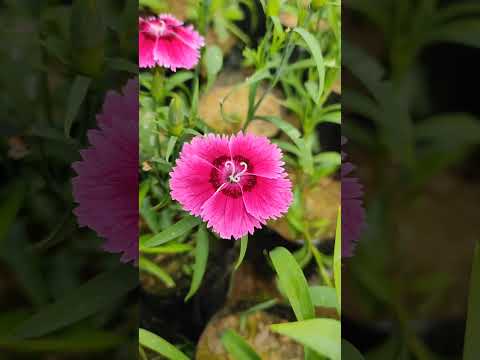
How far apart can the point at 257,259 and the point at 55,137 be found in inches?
11.3

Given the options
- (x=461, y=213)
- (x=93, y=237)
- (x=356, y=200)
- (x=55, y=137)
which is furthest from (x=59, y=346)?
(x=461, y=213)

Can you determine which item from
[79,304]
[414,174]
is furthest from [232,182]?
[414,174]

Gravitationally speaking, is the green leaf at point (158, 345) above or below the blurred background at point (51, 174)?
below

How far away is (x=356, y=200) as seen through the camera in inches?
26.5

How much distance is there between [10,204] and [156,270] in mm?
268

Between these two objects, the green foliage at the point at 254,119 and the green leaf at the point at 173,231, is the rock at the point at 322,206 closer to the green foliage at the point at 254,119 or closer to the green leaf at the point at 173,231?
the green foliage at the point at 254,119

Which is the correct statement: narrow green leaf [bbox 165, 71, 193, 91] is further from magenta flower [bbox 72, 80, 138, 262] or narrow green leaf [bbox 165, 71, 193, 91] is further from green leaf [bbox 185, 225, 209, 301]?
green leaf [bbox 185, 225, 209, 301]

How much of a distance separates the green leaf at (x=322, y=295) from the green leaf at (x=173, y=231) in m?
0.15

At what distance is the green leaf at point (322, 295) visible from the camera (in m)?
0.63

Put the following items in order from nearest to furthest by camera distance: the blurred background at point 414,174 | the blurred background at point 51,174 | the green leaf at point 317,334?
the green leaf at point 317,334, the blurred background at point 51,174, the blurred background at point 414,174

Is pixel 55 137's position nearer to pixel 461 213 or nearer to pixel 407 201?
pixel 407 201

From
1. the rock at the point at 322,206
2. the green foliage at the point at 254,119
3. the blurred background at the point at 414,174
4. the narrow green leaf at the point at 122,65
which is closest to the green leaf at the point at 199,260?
the green foliage at the point at 254,119

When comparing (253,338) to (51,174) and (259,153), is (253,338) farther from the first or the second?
(51,174)

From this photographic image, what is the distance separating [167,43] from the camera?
0.62 meters
